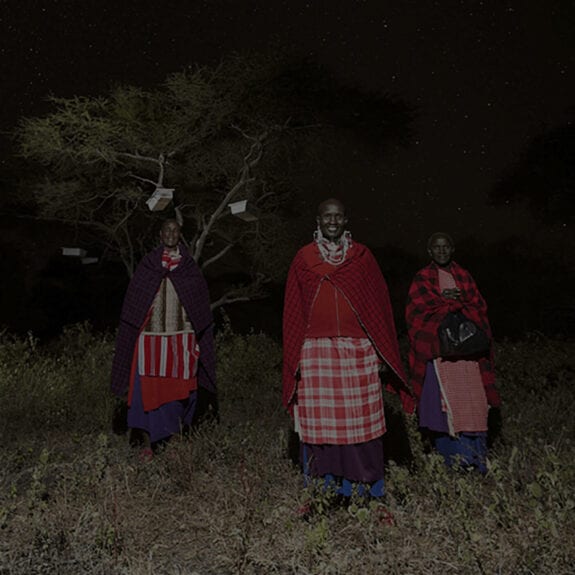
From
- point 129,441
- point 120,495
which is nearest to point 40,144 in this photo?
point 129,441

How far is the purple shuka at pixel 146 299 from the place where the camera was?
17.8 ft

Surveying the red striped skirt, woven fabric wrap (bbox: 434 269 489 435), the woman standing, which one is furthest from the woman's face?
the red striped skirt

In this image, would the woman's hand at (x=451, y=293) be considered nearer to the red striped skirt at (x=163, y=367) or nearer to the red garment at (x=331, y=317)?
the red garment at (x=331, y=317)

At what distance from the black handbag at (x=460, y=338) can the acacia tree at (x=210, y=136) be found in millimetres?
8075

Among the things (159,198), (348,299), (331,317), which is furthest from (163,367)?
(159,198)

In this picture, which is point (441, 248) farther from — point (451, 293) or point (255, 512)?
point (255, 512)

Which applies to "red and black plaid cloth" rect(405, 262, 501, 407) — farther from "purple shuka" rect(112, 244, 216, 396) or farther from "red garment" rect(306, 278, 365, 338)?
"purple shuka" rect(112, 244, 216, 396)

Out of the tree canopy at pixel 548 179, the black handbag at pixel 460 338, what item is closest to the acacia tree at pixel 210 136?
the tree canopy at pixel 548 179

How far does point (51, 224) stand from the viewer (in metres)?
17.5

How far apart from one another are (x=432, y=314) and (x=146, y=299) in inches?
92.4

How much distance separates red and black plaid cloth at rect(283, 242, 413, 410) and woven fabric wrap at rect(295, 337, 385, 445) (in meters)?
0.10

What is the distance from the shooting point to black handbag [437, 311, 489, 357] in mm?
4727

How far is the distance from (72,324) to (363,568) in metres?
12.8

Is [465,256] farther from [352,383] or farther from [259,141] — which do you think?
[352,383]
